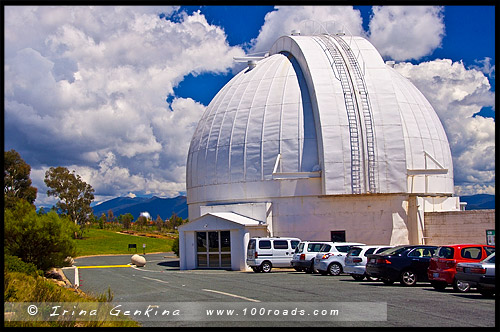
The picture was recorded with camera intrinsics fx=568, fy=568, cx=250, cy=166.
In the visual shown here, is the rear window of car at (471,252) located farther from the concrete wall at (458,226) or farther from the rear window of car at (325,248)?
the concrete wall at (458,226)

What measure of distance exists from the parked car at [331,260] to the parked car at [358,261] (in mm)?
1681

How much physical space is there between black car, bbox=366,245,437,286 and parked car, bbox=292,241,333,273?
5921 millimetres

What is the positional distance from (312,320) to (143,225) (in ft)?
350

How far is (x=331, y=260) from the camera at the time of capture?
74.4 feet

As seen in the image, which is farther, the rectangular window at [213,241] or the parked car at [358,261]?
the rectangular window at [213,241]

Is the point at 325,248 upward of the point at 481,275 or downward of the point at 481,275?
downward

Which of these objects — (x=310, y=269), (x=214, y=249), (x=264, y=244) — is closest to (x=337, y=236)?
(x=264, y=244)

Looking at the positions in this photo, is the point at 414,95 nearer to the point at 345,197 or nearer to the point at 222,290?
the point at 345,197

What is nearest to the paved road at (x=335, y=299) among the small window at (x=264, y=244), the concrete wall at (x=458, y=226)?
the small window at (x=264, y=244)

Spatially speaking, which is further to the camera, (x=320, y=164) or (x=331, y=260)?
(x=320, y=164)

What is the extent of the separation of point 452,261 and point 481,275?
1.72 metres

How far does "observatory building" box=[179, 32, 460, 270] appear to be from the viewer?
30.7 m

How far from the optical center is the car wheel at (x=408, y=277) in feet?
57.9

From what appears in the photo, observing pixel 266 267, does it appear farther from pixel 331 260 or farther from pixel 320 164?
pixel 320 164
